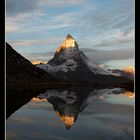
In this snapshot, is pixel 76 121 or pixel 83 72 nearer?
pixel 76 121

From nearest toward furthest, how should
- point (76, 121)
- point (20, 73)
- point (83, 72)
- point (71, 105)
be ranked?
point (76, 121) → point (71, 105) → point (83, 72) → point (20, 73)

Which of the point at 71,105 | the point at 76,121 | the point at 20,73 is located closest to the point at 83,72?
the point at 71,105

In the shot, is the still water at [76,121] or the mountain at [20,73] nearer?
the still water at [76,121]

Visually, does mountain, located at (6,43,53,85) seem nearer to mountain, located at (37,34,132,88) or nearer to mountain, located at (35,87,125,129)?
mountain, located at (37,34,132,88)

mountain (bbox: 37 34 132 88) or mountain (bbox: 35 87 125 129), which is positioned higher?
mountain (bbox: 37 34 132 88)

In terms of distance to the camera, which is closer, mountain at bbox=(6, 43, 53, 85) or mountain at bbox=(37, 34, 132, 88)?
mountain at bbox=(37, 34, 132, 88)

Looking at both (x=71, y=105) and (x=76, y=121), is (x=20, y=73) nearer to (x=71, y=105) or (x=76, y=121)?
(x=71, y=105)

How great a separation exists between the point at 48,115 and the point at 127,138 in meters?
2.50

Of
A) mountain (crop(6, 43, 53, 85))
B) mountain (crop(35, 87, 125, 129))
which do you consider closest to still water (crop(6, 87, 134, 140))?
mountain (crop(35, 87, 125, 129))

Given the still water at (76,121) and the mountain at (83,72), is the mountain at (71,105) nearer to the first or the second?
the still water at (76,121)

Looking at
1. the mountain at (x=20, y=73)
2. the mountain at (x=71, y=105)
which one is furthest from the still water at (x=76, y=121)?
A: the mountain at (x=20, y=73)

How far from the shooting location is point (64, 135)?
5297mm

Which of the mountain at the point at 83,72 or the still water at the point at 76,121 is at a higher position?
the mountain at the point at 83,72
